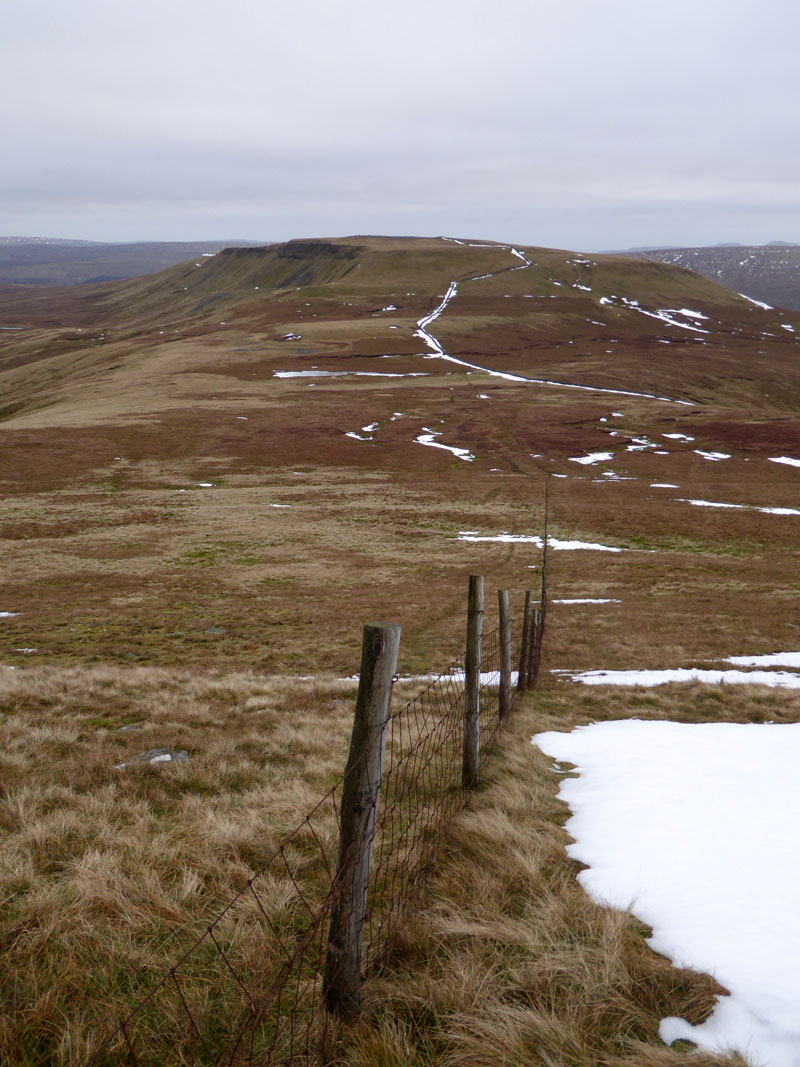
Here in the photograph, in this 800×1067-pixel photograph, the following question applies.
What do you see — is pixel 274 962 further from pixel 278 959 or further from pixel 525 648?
pixel 525 648

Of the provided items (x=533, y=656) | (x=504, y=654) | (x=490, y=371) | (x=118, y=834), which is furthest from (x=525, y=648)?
(x=490, y=371)

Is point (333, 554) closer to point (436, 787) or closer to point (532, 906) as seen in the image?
point (436, 787)

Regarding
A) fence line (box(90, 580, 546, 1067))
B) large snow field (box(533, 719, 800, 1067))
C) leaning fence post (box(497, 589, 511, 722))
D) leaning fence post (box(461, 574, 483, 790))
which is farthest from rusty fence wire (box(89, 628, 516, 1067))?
leaning fence post (box(497, 589, 511, 722))

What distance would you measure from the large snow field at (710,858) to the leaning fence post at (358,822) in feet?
5.27

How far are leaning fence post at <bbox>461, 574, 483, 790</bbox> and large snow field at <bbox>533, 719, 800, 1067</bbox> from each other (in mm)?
1059

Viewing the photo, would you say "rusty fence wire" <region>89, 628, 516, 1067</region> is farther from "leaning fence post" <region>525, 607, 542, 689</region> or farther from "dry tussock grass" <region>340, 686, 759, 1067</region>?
"leaning fence post" <region>525, 607, 542, 689</region>

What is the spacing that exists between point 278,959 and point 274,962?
0.09 feet

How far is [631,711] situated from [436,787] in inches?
262

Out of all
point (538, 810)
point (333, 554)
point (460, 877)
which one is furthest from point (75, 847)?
point (333, 554)

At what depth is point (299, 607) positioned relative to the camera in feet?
75.1

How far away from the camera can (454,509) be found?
41625mm

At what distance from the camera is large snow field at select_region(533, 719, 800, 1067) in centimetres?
351

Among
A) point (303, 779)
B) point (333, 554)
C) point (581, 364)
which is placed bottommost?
point (333, 554)

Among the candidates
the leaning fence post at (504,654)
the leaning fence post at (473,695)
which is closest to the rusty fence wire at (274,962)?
the leaning fence post at (473,695)
